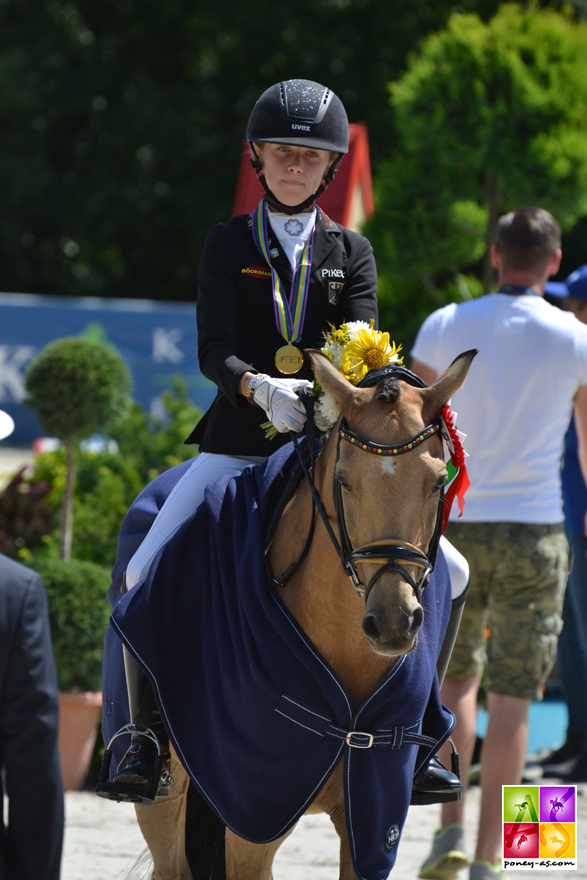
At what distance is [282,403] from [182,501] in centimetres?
62

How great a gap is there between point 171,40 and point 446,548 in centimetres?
2516

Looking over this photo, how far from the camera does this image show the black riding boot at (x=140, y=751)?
10.9 ft

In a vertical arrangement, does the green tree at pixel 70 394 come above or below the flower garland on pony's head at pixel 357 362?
above

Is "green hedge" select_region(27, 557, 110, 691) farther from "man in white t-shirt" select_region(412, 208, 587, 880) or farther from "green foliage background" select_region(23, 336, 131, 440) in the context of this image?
"man in white t-shirt" select_region(412, 208, 587, 880)

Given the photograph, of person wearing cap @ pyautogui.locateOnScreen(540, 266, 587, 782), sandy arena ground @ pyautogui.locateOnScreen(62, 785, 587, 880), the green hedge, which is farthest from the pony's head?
person wearing cap @ pyautogui.locateOnScreen(540, 266, 587, 782)

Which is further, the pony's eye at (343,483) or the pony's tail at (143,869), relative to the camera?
the pony's tail at (143,869)

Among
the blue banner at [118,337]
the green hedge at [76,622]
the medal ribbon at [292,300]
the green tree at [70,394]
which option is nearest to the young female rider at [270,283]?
the medal ribbon at [292,300]

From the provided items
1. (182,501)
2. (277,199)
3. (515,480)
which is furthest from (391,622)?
(515,480)

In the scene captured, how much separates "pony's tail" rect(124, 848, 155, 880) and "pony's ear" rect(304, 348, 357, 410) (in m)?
2.02

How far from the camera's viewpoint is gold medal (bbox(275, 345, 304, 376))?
11.0 ft

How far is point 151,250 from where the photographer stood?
85.8 ft

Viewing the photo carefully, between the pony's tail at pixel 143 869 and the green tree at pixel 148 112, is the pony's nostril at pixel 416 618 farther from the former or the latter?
the green tree at pixel 148 112

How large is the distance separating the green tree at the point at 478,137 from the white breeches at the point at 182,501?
213 inches

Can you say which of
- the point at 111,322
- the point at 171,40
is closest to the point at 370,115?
the point at 171,40
